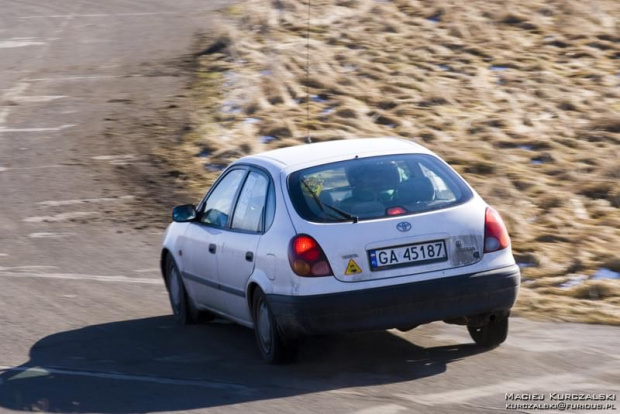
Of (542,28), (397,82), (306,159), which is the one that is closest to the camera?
(306,159)

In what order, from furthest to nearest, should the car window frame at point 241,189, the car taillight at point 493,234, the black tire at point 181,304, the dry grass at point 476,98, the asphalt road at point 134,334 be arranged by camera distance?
the dry grass at point 476,98 → the black tire at point 181,304 → the car window frame at point 241,189 → the car taillight at point 493,234 → the asphalt road at point 134,334

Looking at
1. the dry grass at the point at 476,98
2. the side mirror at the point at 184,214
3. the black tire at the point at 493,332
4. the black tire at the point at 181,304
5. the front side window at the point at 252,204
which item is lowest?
the dry grass at the point at 476,98

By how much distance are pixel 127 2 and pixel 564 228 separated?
70.4 feet

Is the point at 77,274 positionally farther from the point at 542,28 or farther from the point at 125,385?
the point at 542,28

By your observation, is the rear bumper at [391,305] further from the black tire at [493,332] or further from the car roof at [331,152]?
the car roof at [331,152]

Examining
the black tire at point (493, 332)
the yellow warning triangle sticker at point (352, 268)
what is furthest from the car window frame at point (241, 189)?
the black tire at point (493, 332)

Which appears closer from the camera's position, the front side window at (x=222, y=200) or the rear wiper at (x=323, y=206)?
the rear wiper at (x=323, y=206)

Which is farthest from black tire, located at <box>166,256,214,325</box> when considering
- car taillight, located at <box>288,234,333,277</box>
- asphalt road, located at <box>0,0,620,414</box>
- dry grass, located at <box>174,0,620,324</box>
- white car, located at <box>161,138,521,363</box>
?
dry grass, located at <box>174,0,620,324</box>

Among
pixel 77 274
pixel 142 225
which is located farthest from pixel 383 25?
pixel 77 274

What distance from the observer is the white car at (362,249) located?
7.72 m

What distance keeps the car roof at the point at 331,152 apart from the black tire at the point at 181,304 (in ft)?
5.36

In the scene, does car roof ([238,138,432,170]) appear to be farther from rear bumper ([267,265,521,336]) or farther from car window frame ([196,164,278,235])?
rear bumper ([267,265,521,336])

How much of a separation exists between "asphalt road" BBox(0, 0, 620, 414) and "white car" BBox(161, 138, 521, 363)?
1.19ft

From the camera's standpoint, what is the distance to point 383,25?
1017 inches
